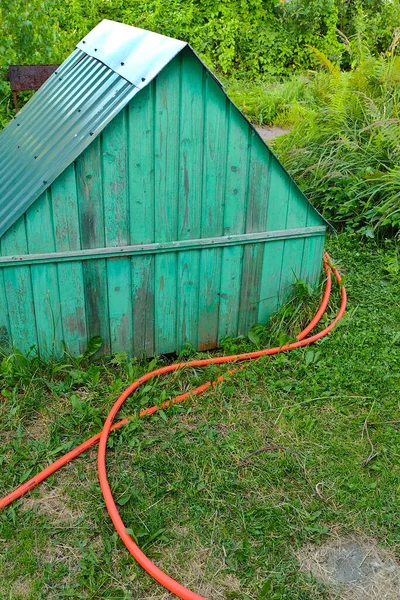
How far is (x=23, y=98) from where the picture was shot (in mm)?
7672

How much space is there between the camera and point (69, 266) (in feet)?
12.0

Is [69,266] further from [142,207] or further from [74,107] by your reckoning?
[74,107]

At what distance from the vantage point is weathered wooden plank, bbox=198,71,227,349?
3586 millimetres

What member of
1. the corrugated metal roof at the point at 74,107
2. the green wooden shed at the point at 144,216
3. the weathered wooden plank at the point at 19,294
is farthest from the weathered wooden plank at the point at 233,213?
the weathered wooden plank at the point at 19,294

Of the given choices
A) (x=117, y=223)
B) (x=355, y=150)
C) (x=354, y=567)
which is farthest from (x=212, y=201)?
(x=355, y=150)

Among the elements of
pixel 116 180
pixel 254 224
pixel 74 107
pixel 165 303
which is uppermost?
pixel 74 107

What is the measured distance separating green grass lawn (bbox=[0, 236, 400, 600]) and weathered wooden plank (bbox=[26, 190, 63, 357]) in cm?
17

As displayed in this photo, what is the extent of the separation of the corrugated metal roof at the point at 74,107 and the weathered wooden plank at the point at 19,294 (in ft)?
0.26

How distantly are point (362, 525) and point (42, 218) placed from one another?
2345 mm

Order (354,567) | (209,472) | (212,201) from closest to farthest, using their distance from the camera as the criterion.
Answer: (354,567)
(209,472)
(212,201)

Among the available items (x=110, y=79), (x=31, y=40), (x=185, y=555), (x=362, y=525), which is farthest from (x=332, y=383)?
(x=31, y=40)

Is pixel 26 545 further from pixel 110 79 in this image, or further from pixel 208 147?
pixel 110 79

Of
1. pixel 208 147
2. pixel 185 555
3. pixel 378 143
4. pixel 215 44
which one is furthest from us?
pixel 215 44

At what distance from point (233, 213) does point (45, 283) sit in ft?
4.12
